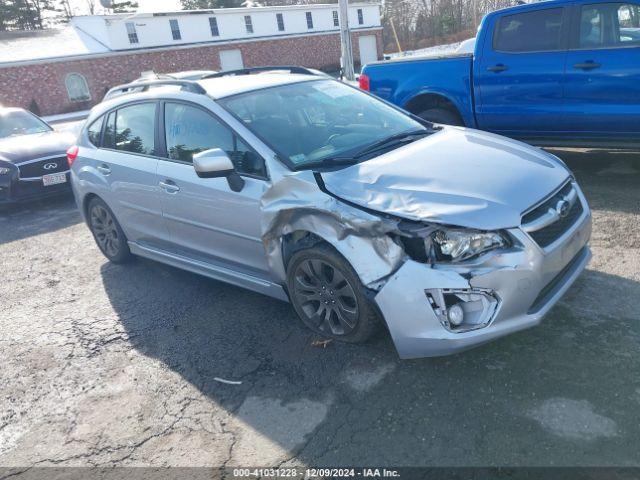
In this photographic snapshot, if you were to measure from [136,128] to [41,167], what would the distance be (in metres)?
4.43

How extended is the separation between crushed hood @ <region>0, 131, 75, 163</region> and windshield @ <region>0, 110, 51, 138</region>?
0.33m

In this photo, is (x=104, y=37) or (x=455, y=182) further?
(x=104, y=37)

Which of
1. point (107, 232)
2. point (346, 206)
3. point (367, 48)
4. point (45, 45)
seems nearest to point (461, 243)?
point (346, 206)

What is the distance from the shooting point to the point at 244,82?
4.39 metres

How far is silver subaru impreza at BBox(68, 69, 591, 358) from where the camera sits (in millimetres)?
2891

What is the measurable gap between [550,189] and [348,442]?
1.89 meters

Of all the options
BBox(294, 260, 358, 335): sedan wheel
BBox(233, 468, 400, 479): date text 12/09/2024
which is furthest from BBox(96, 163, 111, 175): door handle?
BBox(233, 468, 400, 479): date text 12/09/2024

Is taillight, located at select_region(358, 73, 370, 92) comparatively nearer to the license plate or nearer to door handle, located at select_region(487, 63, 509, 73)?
door handle, located at select_region(487, 63, 509, 73)

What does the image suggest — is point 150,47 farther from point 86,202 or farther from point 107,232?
point 107,232

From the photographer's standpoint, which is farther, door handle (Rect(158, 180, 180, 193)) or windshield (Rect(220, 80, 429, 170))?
door handle (Rect(158, 180, 180, 193))

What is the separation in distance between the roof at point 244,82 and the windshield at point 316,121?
0.07m

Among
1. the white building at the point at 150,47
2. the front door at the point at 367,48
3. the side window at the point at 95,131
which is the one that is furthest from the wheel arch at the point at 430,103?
the front door at the point at 367,48

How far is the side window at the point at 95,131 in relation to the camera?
530cm

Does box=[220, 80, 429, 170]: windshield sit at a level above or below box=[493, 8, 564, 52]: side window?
below
